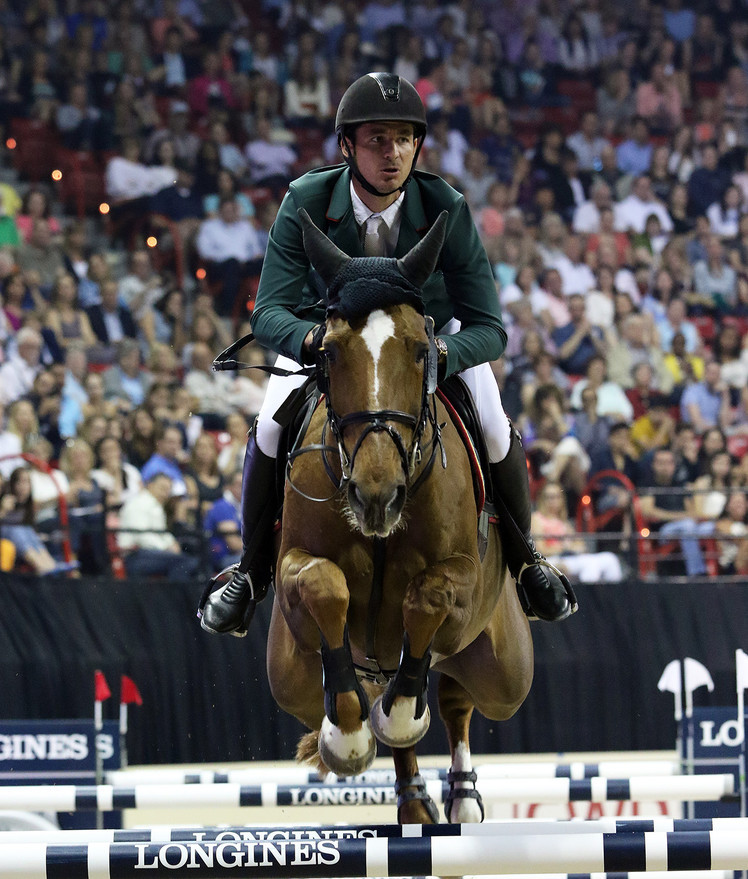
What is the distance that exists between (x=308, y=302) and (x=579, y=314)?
9.55 m

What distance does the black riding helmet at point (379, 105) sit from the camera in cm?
495

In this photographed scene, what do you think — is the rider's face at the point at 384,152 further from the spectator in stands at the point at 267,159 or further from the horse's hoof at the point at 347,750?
the spectator in stands at the point at 267,159

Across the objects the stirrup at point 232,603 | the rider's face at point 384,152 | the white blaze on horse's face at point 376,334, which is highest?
the rider's face at point 384,152

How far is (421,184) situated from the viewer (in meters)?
5.20

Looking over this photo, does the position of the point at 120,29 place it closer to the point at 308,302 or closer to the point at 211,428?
the point at 211,428

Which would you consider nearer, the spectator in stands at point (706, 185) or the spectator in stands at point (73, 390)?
the spectator in stands at point (73, 390)

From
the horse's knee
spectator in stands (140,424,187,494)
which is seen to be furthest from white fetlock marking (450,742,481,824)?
spectator in stands (140,424,187,494)

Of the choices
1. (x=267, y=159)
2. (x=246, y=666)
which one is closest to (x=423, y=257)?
(x=246, y=666)

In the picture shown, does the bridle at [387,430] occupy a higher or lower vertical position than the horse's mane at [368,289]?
lower

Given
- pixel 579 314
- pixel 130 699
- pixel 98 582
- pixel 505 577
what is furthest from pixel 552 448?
pixel 505 577

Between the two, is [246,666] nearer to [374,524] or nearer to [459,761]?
[459,761]

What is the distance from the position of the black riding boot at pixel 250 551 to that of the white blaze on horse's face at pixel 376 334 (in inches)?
46.4

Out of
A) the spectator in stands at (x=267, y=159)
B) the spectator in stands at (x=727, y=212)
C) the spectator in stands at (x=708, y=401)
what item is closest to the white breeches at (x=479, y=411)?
the spectator in stands at (x=708, y=401)

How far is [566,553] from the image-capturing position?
1134 cm
